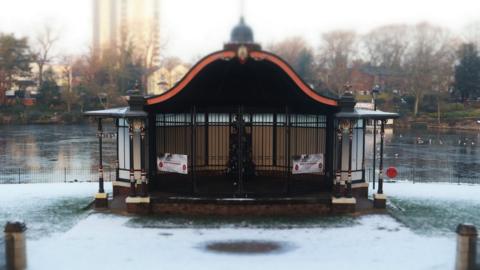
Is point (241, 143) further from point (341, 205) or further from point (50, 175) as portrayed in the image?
point (50, 175)

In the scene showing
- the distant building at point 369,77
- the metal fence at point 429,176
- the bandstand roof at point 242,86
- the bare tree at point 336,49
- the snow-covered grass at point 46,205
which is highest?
the bare tree at point 336,49

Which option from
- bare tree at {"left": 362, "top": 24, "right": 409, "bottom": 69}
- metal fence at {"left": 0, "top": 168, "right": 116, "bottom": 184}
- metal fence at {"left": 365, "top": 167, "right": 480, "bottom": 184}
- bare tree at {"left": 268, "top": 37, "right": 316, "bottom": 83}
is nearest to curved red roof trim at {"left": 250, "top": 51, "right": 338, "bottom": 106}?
metal fence at {"left": 365, "top": 167, "right": 480, "bottom": 184}

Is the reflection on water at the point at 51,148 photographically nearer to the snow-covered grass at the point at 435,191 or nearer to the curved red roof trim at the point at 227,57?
the curved red roof trim at the point at 227,57

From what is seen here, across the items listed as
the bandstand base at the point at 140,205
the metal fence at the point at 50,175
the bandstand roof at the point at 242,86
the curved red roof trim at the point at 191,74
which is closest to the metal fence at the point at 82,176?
the metal fence at the point at 50,175

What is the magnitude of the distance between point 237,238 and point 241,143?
14.3 feet

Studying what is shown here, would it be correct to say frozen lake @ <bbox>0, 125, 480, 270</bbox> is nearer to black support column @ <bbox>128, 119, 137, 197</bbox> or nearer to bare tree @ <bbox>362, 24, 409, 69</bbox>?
black support column @ <bbox>128, 119, 137, 197</bbox>

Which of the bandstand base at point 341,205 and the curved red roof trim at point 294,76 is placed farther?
the bandstand base at point 341,205

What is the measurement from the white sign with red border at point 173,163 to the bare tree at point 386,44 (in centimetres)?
9684

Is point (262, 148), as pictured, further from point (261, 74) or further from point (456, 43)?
point (456, 43)

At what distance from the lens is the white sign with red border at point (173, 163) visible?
1864cm

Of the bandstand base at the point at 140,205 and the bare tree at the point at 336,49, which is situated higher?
the bare tree at the point at 336,49

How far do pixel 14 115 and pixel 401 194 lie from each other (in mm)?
72168

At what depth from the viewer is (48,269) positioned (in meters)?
12.3

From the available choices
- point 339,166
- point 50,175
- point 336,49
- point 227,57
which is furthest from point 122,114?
point 336,49
